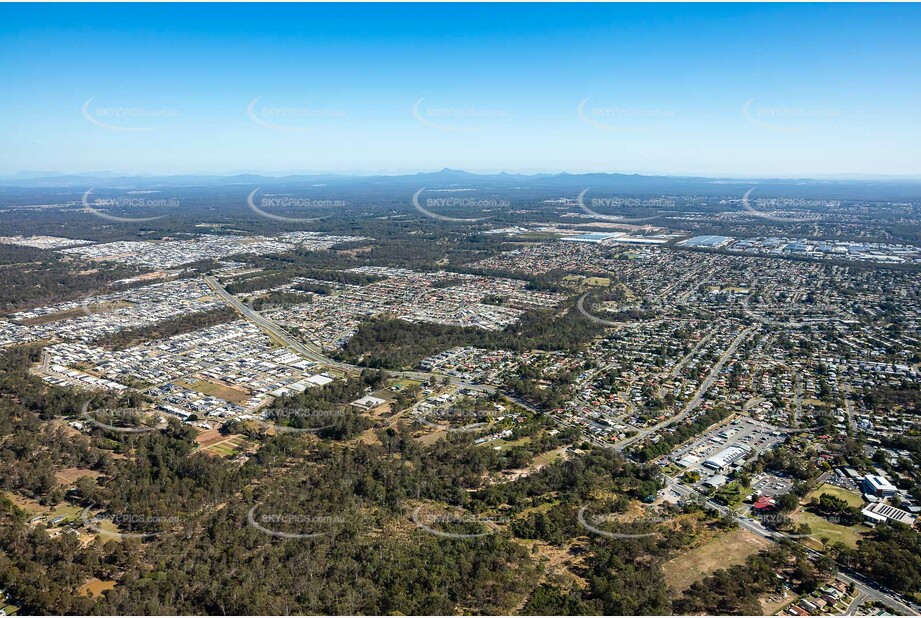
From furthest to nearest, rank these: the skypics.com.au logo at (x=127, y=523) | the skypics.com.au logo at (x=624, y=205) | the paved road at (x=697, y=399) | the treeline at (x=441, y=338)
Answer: the skypics.com.au logo at (x=624, y=205) → the treeline at (x=441, y=338) → the paved road at (x=697, y=399) → the skypics.com.au logo at (x=127, y=523)

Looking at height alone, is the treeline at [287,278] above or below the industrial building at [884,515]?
above

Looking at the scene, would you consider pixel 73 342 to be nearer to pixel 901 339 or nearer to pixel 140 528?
pixel 140 528

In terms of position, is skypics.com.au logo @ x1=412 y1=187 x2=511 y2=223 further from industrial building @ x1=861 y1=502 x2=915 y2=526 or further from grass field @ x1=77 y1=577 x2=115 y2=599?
grass field @ x1=77 y1=577 x2=115 y2=599

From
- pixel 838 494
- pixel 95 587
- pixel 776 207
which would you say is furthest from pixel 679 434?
pixel 776 207

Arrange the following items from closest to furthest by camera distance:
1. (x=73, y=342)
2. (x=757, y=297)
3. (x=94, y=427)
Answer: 1. (x=94, y=427)
2. (x=73, y=342)
3. (x=757, y=297)

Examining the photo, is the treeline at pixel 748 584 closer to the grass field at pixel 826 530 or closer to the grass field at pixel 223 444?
the grass field at pixel 826 530

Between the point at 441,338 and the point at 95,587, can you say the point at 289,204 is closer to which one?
the point at 441,338

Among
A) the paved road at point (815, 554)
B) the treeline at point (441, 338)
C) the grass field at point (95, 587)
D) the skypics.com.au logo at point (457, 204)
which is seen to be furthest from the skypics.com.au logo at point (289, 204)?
the paved road at point (815, 554)

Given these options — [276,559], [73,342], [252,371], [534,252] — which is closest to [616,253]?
[534,252]
